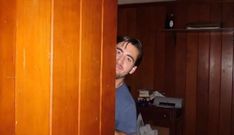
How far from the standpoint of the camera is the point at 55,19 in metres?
0.57

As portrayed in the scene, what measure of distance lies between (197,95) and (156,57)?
748 millimetres

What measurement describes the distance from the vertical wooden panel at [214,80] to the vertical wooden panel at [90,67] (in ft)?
9.02

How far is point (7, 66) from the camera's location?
0.54m

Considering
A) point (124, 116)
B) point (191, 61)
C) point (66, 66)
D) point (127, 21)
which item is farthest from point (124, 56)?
point (127, 21)

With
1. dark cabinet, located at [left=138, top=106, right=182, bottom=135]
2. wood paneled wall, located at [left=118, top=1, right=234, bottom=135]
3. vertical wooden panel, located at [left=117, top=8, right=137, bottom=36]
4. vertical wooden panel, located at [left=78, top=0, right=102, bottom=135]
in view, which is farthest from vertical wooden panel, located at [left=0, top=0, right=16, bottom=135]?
vertical wooden panel, located at [left=117, top=8, right=137, bottom=36]

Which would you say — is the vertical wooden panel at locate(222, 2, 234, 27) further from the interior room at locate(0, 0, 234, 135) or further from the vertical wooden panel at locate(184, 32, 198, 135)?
the interior room at locate(0, 0, 234, 135)

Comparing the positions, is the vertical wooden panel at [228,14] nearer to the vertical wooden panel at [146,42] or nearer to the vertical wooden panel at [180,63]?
the vertical wooden panel at [180,63]

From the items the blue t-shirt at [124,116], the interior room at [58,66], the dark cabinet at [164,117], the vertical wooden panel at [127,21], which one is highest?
the vertical wooden panel at [127,21]

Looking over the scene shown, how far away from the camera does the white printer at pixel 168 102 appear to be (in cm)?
321

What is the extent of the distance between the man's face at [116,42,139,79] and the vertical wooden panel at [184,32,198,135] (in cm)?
208

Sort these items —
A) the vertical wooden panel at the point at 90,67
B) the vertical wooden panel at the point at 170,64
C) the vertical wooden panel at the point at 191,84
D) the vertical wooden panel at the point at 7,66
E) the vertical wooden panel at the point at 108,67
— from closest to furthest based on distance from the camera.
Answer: the vertical wooden panel at the point at 7,66, the vertical wooden panel at the point at 90,67, the vertical wooden panel at the point at 108,67, the vertical wooden panel at the point at 191,84, the vertical wooden panel at the point at 170,64

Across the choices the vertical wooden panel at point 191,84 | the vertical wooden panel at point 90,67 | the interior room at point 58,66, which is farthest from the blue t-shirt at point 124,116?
the vertical wooden panel at point 191,84

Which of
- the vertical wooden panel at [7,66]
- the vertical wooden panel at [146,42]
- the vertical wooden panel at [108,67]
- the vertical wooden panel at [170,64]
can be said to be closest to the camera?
the vertical wooden panel at [7,66]

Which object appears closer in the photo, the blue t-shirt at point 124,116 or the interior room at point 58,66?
the interior room at point 58,66
